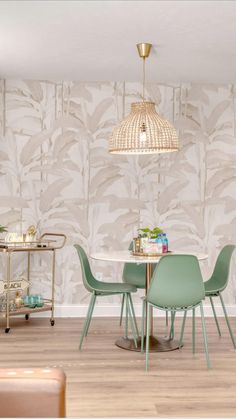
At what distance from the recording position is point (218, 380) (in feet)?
12.1

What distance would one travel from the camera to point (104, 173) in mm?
5926

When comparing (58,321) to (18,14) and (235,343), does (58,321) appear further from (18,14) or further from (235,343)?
(18,14)

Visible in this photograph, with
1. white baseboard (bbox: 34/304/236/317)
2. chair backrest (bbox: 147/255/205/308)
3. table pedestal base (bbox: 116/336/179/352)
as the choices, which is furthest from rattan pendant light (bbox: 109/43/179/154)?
white baseboard (bbox: 34/304/236/317)

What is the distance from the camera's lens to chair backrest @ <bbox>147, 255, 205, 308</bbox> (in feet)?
12.9

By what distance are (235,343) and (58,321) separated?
6.04ft

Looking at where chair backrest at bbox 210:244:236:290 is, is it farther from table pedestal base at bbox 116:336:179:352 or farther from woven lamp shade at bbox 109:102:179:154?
woven lamp shade at bbox 109:102:179:154

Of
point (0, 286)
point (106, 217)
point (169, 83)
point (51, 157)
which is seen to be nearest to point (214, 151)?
point (169, 83)

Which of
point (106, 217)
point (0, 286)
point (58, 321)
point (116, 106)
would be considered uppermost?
point (116, 106)

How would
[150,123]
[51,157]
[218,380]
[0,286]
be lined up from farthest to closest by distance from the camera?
Answer: [51,157] < [0,286] < [150,123] < [218,380]

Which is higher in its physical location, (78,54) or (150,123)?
(78,54)

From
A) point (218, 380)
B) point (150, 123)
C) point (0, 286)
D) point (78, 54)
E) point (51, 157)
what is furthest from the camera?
point (51, 157)

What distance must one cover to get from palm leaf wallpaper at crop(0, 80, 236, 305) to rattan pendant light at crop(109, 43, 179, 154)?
1385mm

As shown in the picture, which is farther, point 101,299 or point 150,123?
point 101,299

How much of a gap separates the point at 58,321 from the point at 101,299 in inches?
21.0
